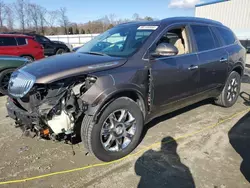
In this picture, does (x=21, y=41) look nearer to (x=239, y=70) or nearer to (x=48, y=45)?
(x=48, y=45)

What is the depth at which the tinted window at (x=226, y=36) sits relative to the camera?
4.81 metres

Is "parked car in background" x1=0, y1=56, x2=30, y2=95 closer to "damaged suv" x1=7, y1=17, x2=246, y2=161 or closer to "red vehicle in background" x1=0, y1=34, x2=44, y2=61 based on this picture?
"red vehicle in background" x1=0, y1=34, x2=44, y2=61

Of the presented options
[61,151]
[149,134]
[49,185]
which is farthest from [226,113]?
[49,185]

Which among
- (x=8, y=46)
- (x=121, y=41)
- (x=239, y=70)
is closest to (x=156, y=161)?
(x=121, y=41)

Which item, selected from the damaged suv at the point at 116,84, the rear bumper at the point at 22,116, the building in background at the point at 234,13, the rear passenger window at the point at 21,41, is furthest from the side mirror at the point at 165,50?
the building in background at the point at 234,13

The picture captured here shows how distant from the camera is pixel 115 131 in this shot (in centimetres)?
314

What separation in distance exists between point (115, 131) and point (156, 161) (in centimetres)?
69

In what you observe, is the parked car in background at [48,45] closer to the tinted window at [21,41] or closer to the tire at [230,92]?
the tinted window at [21,41]

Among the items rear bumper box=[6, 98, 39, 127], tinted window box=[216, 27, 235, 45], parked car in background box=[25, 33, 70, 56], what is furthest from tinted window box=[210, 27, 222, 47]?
parked car in background box=[25, 33, 70, 56]

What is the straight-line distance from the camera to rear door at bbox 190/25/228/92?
4.12 meters

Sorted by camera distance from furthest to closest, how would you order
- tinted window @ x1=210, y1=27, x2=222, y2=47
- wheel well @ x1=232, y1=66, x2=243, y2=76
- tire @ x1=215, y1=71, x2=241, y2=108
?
1. wheel well @ x1=232, y1=66, x2=243, y2=76
2. tire @ x1=215, y1=71, x2=241, y2=108
3. tinted window @ x1=210, y1=27, x2=222, y2=47

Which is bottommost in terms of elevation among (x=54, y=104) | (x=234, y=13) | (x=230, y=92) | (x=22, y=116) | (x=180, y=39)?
(x=230, y=92)

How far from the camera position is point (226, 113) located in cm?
496

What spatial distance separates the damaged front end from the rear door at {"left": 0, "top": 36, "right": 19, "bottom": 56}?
725 centimetres
